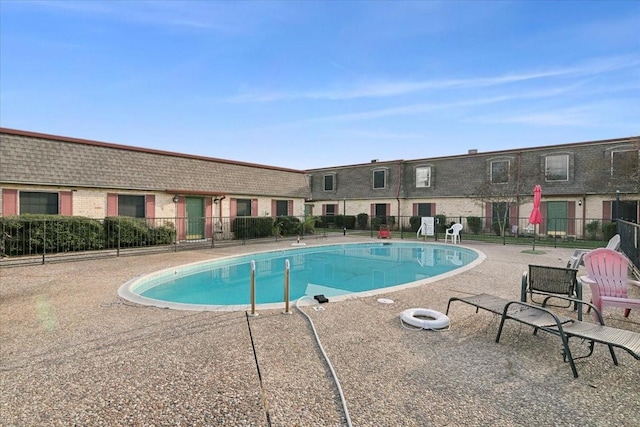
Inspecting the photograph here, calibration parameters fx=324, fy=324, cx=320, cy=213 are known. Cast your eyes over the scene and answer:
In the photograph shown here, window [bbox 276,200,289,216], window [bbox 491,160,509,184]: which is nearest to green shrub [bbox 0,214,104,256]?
window [bbox 276,200,289,216]

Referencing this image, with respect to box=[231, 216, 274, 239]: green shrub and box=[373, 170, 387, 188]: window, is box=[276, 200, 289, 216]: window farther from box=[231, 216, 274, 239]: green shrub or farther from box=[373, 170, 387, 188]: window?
box=[373, 170, 387, 188]: window

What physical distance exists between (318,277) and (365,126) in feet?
41.0

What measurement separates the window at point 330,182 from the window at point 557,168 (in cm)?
1636

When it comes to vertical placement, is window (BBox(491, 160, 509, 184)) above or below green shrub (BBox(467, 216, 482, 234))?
above

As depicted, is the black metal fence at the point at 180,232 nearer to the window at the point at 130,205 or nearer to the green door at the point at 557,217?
the green door at the point at 557,217

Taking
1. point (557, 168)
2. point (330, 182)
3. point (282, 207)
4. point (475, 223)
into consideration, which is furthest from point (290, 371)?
point (330, 182)

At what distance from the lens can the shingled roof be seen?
39.6 ft

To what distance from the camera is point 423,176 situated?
25.6 meters

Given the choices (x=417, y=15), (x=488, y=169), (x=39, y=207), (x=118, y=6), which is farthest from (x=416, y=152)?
(x=39, y=207)

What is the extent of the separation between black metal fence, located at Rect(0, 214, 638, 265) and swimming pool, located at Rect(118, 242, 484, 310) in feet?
11.7

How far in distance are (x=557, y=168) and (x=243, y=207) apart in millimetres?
19641

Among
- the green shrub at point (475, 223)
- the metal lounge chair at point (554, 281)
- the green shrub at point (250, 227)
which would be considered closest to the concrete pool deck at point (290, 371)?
the metal lounge chair at point (554, 281)

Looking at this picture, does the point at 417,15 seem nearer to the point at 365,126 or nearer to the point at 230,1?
the point at 230,1

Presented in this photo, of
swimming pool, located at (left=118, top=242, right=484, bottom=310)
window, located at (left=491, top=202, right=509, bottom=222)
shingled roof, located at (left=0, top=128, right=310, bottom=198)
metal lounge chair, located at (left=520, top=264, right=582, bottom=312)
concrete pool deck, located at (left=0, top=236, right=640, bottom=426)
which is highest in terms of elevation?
shingled roof, located at (left=0, top=128, right=310, bottom=198)
